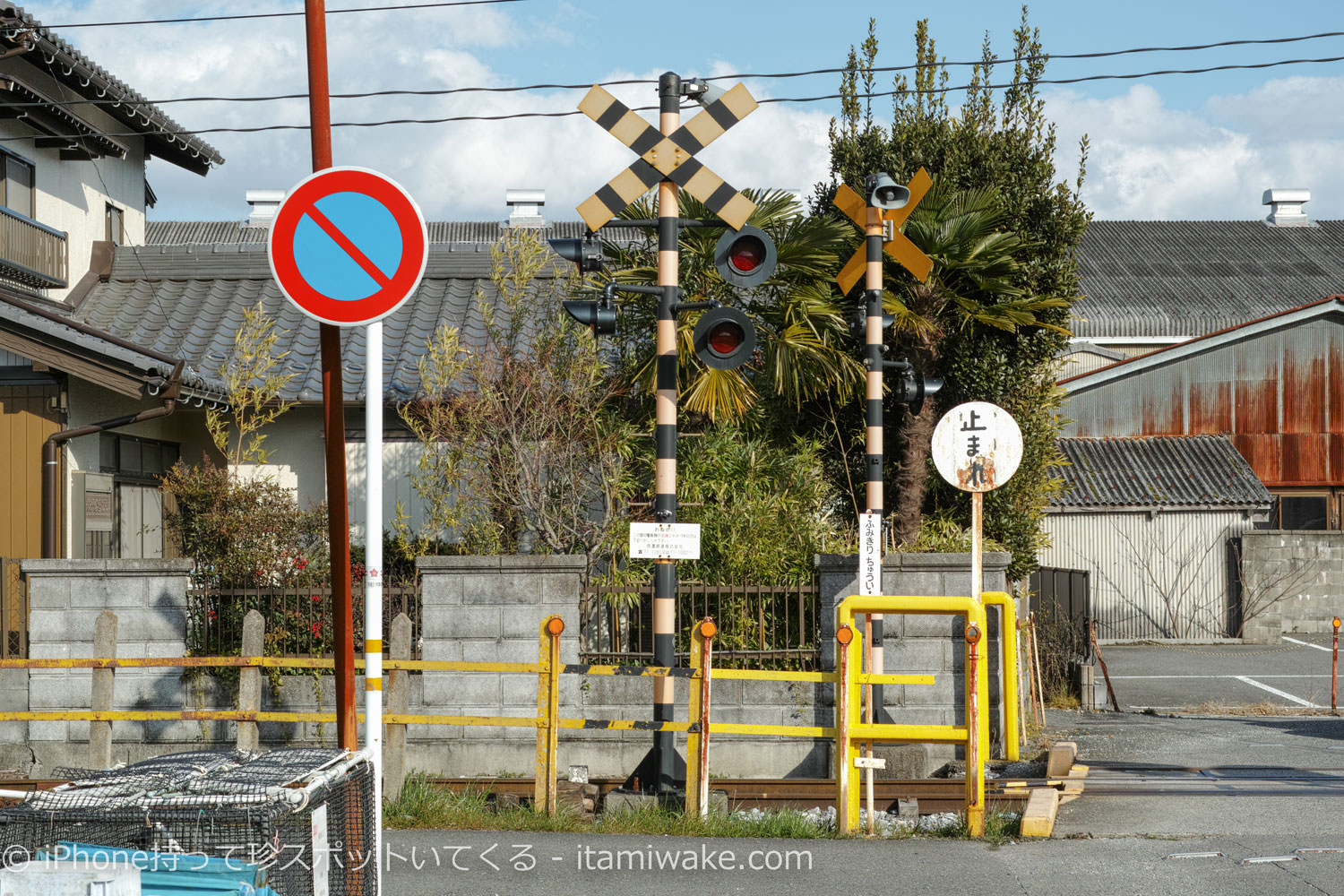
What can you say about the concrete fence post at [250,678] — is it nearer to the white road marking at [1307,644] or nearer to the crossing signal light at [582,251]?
the crossing signal light at [582,251]

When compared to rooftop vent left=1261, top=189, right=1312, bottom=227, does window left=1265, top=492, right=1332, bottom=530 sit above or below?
below

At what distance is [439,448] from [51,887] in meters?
9.66

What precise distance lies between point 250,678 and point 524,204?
3133 cm

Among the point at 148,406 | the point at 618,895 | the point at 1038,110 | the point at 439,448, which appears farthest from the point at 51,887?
the point at 1038,110

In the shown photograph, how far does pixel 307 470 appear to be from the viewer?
572 inches

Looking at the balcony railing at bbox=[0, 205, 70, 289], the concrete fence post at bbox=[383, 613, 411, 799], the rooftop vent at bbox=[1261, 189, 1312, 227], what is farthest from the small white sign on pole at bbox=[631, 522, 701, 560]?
the rooftop vent at bbox=[1261, 189, 1312, 227]

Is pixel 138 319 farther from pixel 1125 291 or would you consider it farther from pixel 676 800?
pixel 1125 291

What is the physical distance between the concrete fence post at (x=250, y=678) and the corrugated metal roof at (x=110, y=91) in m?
6.88

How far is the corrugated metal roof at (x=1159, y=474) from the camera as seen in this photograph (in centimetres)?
2298

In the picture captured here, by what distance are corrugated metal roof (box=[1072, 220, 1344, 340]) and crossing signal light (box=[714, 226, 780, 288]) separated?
25025mm

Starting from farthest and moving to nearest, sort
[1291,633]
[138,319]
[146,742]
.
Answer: [1291,633], [138,319], [146,742]

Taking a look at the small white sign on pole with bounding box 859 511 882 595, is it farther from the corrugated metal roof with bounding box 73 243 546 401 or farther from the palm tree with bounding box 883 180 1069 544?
the corrugated metal roof with bounding box 73 243 546 401

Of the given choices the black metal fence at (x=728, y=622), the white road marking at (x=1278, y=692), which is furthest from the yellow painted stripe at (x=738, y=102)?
the white road marking at (x=1278, y=692)

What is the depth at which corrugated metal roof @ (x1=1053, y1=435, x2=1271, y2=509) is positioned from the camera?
905 inches
